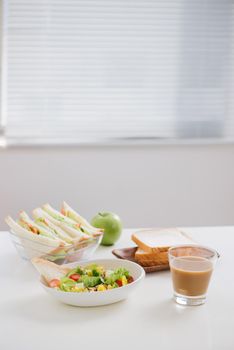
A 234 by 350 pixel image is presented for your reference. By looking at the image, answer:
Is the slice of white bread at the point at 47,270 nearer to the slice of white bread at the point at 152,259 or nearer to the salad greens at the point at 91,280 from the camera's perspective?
the salad greens at the point at 91,280

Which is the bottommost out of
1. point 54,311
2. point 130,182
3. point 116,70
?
point 130,182

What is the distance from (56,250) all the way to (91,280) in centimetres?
22

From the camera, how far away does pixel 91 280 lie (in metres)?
1.22

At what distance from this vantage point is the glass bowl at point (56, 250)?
56.3 inches

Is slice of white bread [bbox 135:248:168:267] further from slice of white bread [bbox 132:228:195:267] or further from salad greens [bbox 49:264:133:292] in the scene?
salad greens [bbox 49:264:133:292]

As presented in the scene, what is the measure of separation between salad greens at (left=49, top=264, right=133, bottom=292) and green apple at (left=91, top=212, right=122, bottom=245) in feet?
1.18

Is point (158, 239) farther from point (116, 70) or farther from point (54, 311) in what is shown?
point (116, 70)

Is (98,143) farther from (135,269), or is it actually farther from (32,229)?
(135,269)

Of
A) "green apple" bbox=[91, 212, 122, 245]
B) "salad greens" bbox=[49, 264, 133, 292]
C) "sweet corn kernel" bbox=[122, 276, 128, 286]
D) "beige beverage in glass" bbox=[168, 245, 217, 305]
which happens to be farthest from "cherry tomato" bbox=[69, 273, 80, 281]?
"green apple" bbox=[91, 212, 122, 245]

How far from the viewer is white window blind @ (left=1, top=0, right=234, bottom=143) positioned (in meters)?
2.97

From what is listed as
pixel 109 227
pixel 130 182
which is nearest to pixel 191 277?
pixel 109 227

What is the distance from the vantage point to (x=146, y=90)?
3.10 m

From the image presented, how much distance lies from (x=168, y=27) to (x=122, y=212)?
40.0 inches

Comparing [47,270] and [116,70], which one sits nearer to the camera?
[47,270]
